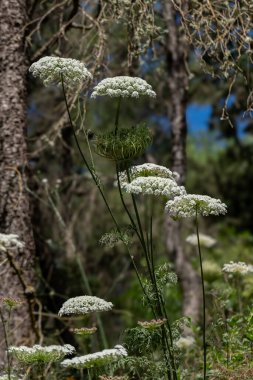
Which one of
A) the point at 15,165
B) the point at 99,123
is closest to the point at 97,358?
the point at 15,165

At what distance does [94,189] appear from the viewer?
35.6 feet

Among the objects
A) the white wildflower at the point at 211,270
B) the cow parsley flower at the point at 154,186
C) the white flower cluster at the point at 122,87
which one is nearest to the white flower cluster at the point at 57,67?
the white flower cluster at the point at 122,87

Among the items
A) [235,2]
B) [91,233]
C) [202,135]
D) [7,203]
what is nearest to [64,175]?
[91,233]

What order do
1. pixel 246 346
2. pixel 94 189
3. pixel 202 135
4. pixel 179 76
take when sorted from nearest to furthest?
pixel 246 346 → pixel 179 76 → pixel 94 189 → pixel 202 135

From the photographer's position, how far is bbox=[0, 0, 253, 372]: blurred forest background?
6.02 metres

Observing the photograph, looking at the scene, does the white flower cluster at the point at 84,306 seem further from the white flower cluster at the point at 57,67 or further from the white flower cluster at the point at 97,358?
the white flower cluster at the point at 57,67

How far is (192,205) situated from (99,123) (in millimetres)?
12787

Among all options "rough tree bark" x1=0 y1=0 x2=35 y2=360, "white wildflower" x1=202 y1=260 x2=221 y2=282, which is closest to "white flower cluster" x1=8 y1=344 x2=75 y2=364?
"rough tree bark" x1=0 y1=0 x2=35 y2=360

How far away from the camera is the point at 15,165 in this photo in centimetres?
608

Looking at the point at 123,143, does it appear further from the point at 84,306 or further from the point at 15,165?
the point at 15,165

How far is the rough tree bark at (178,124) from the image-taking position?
28.9ft

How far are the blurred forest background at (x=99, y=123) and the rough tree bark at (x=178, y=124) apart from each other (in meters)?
0.02

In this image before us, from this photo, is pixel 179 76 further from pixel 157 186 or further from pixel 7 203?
pixel 157 186

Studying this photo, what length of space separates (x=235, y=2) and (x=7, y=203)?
2380 millimetres
